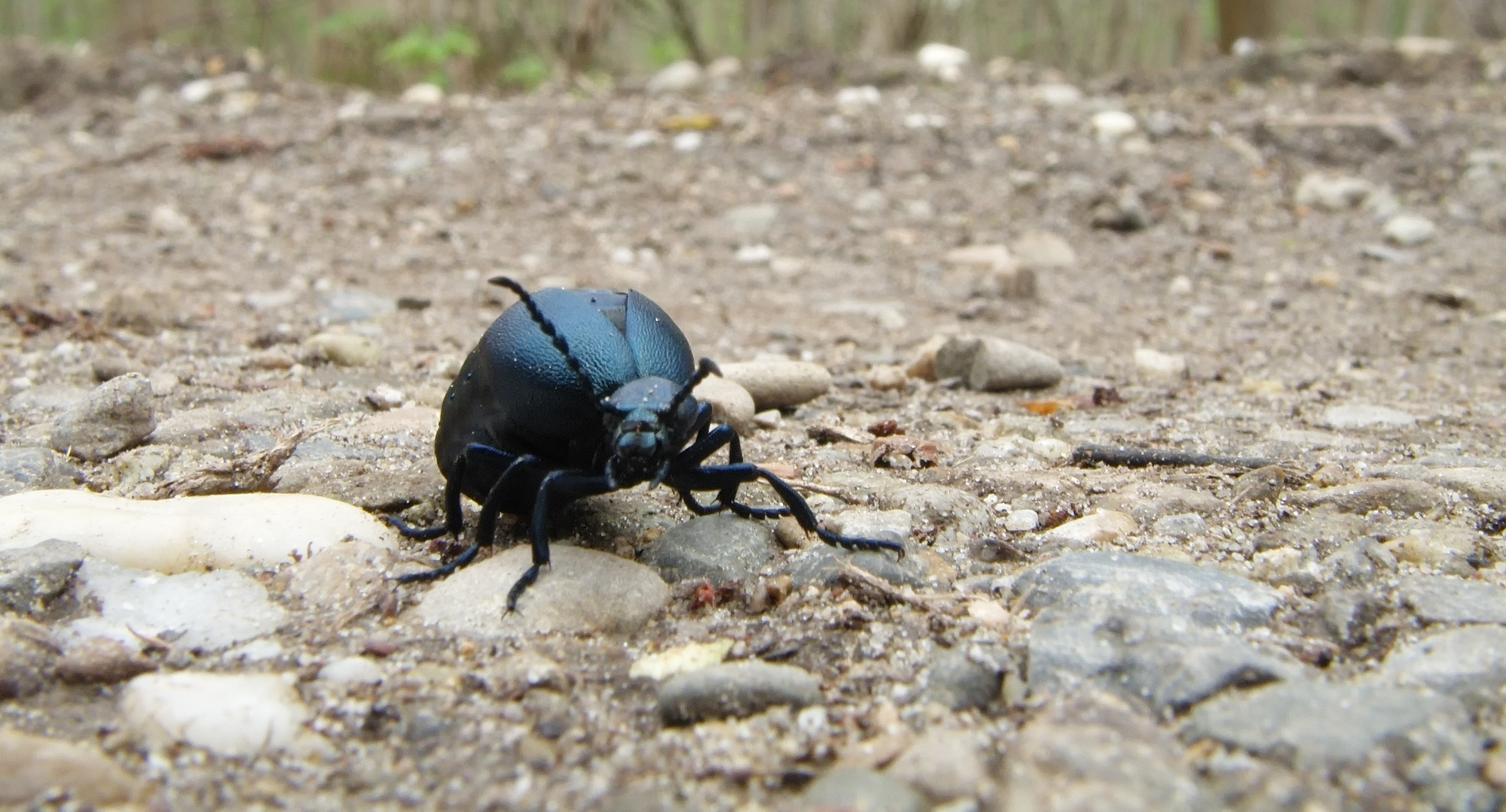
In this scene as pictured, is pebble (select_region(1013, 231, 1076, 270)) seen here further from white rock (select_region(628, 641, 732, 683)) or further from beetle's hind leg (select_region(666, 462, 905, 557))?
white rock (select_region(628, 641, 732, 683))

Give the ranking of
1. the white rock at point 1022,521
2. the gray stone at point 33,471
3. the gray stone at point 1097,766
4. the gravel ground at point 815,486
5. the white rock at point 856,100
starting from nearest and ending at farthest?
the gray stone at point 1097,766 < the gravel ground at point 815,486 < the white rock at point 1022,521 < the gray stone at point 33,471 < the white rock at point 856,100

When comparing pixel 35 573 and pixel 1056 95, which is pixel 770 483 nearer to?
pixel 35 573

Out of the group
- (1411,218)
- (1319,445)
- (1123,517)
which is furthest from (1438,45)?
(1123,517)

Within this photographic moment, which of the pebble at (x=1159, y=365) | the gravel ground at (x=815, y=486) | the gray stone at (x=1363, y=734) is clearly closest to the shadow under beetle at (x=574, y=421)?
the gravel ground at (x=815, y=486)

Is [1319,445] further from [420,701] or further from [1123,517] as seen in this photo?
[420,701]

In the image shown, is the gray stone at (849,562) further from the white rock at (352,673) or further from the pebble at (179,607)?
the pebble at (179,607)

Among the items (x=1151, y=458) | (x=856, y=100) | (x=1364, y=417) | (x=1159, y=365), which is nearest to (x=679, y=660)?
(x=1151, y=458)
